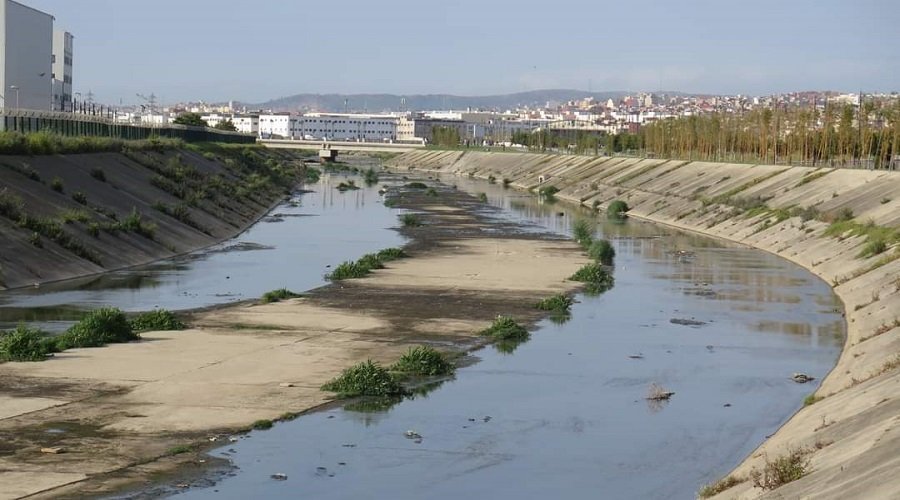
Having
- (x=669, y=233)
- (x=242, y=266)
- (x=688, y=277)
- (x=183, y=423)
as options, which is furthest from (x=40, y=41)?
(x=183, y=423)

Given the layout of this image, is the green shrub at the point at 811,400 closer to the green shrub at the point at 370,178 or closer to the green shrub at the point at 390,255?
the green shrub at the point at 390,255

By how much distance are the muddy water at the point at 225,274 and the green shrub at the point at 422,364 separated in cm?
1042

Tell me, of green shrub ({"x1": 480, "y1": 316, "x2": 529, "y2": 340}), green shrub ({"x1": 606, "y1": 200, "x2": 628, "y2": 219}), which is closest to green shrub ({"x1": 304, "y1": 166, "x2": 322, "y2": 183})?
green shrub ({"x1": 606, "y1": 200, "x2": 628, "y2": 219})

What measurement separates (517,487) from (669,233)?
210 feet

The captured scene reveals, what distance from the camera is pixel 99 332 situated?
34938mm

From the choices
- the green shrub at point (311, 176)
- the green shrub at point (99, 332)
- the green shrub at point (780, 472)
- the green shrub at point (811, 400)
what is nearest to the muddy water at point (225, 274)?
the green shrub at point (99, 332)

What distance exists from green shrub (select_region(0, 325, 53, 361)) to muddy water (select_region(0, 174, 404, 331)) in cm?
545

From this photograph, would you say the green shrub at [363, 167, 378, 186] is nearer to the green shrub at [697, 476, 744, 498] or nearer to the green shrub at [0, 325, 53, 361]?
the green shrub at [0, 325, 53, 361]

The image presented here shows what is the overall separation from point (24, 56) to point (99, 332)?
284 feet

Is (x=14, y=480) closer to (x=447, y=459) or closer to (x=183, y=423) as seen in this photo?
(x=183, y=423)

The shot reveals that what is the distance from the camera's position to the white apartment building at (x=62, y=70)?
470ft

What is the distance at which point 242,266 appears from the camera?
194ft

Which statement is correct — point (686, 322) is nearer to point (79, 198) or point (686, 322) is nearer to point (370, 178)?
point (79, 198)

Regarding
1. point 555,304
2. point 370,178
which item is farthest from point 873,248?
point 370,178
